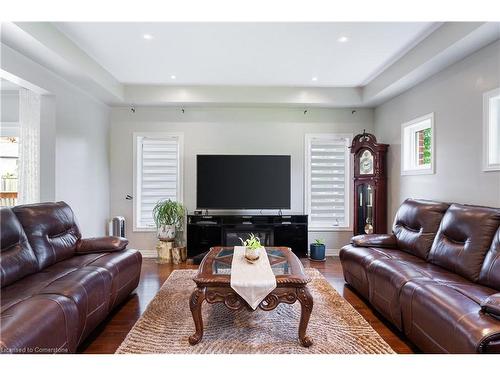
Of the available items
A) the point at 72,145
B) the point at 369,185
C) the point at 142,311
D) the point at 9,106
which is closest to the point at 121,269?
the point at 142,311

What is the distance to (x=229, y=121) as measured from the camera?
16.8 ft

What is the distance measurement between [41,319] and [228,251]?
1.80 meters

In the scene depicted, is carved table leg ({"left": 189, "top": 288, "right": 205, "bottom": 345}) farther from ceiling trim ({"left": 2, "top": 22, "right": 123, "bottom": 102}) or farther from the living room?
ceiling trim ({"left": 2, "top": 22, "right": 123, "bottom": 102})

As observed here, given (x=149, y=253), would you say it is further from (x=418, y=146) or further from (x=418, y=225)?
(x=418, y=146)

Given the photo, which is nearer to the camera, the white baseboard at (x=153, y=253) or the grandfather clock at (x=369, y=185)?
the grandfather clock at (x=369, y=185)

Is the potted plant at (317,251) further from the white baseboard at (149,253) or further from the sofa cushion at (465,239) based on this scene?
the white baseboard at (149,253)

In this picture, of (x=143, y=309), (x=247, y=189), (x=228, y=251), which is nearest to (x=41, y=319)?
(x=143, y=309)

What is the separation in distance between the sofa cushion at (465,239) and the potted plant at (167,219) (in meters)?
3.70

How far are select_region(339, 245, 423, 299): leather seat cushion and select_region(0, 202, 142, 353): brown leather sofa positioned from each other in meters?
2.48

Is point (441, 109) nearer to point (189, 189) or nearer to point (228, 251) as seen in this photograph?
point (228, 251)

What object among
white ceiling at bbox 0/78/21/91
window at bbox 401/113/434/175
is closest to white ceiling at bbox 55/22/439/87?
window at bbox 401/113/434/175

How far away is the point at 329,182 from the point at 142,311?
12.3 feet

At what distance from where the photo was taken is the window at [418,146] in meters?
3.73

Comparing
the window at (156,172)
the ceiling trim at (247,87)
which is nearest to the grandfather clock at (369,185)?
the ceiling trim at (247,87)
